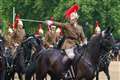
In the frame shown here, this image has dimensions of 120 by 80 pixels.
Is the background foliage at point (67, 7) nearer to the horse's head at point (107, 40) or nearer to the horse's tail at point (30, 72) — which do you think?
the horse's tail at point (30, 72)

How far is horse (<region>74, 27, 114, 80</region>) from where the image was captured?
1650 centimetres

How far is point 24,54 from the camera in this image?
20.9 metres

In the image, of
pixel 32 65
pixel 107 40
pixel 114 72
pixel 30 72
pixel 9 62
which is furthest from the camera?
pixel 114 72

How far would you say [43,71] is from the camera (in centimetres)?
1856

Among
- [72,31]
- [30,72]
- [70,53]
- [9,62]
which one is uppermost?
[72,31]

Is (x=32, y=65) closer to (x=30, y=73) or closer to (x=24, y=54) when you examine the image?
(x=30, y=73)

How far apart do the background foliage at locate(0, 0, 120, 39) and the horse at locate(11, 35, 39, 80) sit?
23.2 metres

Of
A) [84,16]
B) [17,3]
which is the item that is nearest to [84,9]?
[84,16]

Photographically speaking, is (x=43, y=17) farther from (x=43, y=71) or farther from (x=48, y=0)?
(x=43, y=71)

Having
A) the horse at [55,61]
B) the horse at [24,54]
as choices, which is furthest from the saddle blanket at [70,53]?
the horse at [24,54]

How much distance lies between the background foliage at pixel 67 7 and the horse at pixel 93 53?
89.8 feet

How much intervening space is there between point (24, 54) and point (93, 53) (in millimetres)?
4704

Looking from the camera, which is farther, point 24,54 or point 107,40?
point 24,54

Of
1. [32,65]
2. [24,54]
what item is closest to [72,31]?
[32,65]
